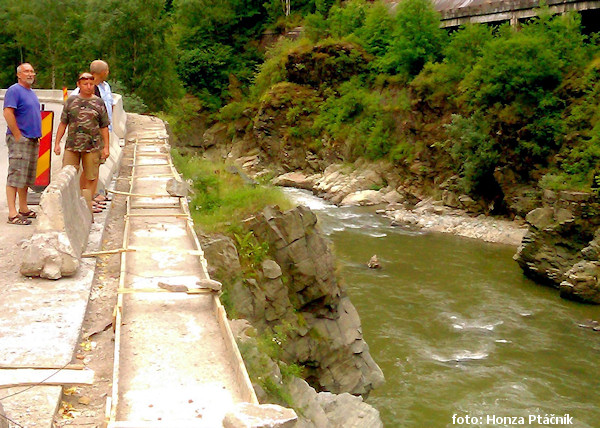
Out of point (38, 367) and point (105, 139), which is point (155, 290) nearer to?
point (38, 367)

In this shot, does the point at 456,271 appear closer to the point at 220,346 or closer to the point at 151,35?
the point at 220,346

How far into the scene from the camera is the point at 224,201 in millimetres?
12688

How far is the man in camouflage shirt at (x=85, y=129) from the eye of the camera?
882 cm

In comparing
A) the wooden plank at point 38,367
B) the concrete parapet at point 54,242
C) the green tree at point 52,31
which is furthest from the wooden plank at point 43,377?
the green tree at point 52,31

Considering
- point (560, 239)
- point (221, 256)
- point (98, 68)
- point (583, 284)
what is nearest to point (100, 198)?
point (98, 68)

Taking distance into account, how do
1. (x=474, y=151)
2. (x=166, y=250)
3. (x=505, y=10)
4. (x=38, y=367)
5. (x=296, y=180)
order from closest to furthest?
(x=38, y=367) < (x=166, y=250) < (x=474, y=151) < (x=505, y=10) < (x=296, y=180)

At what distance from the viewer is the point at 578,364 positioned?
16562mm

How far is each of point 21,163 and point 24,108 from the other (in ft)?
2.33

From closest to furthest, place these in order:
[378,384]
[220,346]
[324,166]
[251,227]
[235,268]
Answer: [220,346]
[235,268]
[251,227]
[378,384]
[324,166]

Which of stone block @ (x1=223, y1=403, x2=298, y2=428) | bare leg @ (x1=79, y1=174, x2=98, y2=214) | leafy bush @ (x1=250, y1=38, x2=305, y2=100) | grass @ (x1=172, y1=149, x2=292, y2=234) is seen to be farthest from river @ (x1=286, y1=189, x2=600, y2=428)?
leafy bush @ (x1=250, y1=38, x2=305, y2=100)

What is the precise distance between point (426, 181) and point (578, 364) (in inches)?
790

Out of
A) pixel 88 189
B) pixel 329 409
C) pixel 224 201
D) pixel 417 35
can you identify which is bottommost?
pixel 329 409

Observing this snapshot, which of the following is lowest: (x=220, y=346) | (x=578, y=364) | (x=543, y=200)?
(x=578, y=364)

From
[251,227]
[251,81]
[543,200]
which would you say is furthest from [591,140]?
[251,81]
